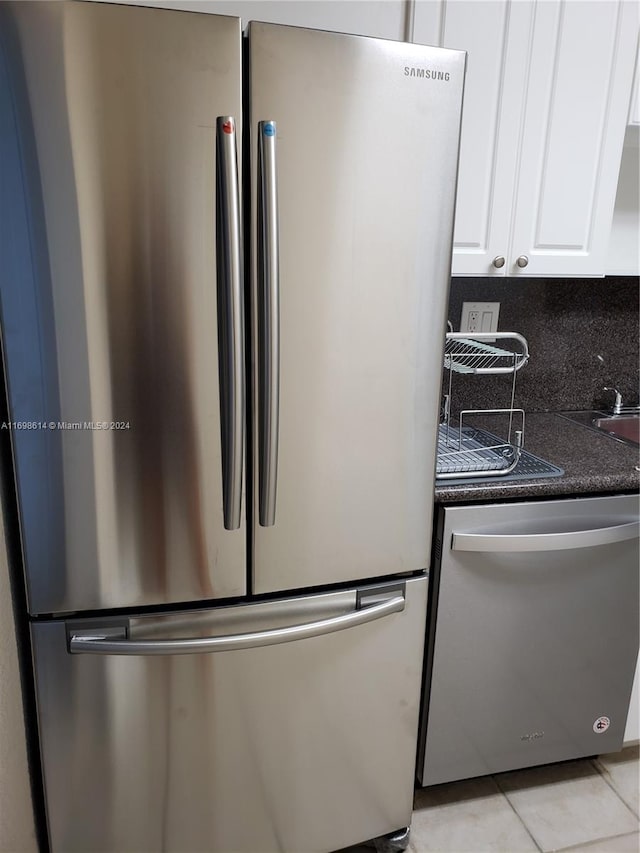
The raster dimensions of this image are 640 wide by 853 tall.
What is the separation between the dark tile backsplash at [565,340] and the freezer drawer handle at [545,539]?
627 mm

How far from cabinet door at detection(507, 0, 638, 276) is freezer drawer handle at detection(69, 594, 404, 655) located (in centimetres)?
95

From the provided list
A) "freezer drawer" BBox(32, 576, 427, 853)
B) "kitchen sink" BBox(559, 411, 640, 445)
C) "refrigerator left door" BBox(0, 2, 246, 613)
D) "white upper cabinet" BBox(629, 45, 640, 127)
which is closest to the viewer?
"refrigerator left door" BBox(0, 2, 246, 613)

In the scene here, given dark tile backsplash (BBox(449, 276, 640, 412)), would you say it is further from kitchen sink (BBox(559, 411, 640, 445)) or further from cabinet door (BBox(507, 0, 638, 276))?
cabinet door (BBox(507, 0, 638, 276))

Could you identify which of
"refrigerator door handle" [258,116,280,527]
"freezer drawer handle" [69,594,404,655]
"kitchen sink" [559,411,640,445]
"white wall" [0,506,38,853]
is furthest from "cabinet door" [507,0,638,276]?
"white wall" [0,506,38,853]

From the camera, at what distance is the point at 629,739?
1.84 meters

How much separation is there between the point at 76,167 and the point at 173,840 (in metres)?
1.35

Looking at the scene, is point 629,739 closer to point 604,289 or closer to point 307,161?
point 604,289

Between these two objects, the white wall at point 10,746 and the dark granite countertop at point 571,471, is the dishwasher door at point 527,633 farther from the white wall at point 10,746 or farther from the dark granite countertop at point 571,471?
the white wall at point 10,746

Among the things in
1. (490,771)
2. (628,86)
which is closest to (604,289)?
(628,86)

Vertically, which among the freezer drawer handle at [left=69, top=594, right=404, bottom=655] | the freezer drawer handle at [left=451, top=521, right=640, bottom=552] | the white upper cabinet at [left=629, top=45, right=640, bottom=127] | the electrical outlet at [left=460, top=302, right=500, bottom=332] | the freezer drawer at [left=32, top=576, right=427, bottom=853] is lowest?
the freezer drawer at [left=32, top=576, right=427, bottom=853]

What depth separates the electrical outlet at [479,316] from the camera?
197cm

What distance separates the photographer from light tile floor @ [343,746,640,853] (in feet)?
5.35

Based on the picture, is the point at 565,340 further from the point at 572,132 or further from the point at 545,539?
the point at 545,539

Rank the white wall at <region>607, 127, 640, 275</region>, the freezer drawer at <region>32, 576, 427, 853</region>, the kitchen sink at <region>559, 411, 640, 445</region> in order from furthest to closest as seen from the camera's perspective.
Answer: the kitchen sink at <region>559, 411, 640, 445</region> < the white wall at <region>607, 127, 640, 275</region> < the freezer drawer at <region>32, 576, 427, 853</region>
